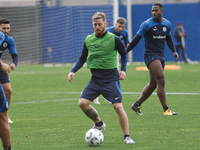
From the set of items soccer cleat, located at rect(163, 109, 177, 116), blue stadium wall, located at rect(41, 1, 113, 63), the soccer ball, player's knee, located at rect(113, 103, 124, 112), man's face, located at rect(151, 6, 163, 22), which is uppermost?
man's face, located at rect(151, 6, 163, 22)

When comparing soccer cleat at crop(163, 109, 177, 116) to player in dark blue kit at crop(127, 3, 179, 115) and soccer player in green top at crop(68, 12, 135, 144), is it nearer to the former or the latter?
player in dark blue kit at crop(127, 3, 179, 115)

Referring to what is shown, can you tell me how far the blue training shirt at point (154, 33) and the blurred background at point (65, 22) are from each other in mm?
13342

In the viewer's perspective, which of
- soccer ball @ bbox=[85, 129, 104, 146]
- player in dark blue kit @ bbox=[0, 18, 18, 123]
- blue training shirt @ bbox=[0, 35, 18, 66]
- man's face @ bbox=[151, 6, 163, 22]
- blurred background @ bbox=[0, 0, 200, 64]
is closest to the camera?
soccer ball @ bbox=[85, 129, 104, 146]

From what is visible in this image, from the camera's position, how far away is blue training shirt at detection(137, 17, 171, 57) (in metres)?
9.07

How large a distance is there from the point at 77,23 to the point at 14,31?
4460 millimetres

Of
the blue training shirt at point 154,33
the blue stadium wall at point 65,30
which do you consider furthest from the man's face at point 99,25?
the blue stadium wall at point 65,30

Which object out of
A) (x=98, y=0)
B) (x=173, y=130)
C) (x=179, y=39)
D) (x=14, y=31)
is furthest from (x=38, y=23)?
(x=173, y=130)

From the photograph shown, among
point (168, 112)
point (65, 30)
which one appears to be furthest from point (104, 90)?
point (65, 30)

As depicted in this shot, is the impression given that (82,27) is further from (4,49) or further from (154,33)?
(4,49)

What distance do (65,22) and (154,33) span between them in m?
20.8

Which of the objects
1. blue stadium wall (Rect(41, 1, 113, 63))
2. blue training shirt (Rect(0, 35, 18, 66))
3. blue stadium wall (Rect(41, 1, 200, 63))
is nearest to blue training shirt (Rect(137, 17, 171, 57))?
blue training shirt (Rect(0, 35, 18, 66))

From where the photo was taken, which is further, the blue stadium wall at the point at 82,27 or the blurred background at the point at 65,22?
the blue stadium wall at the point at 82,27

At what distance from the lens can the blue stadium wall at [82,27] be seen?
93.4 feet

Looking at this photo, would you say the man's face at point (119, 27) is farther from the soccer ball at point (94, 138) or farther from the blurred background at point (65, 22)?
the blurred background at point (65, 22)
